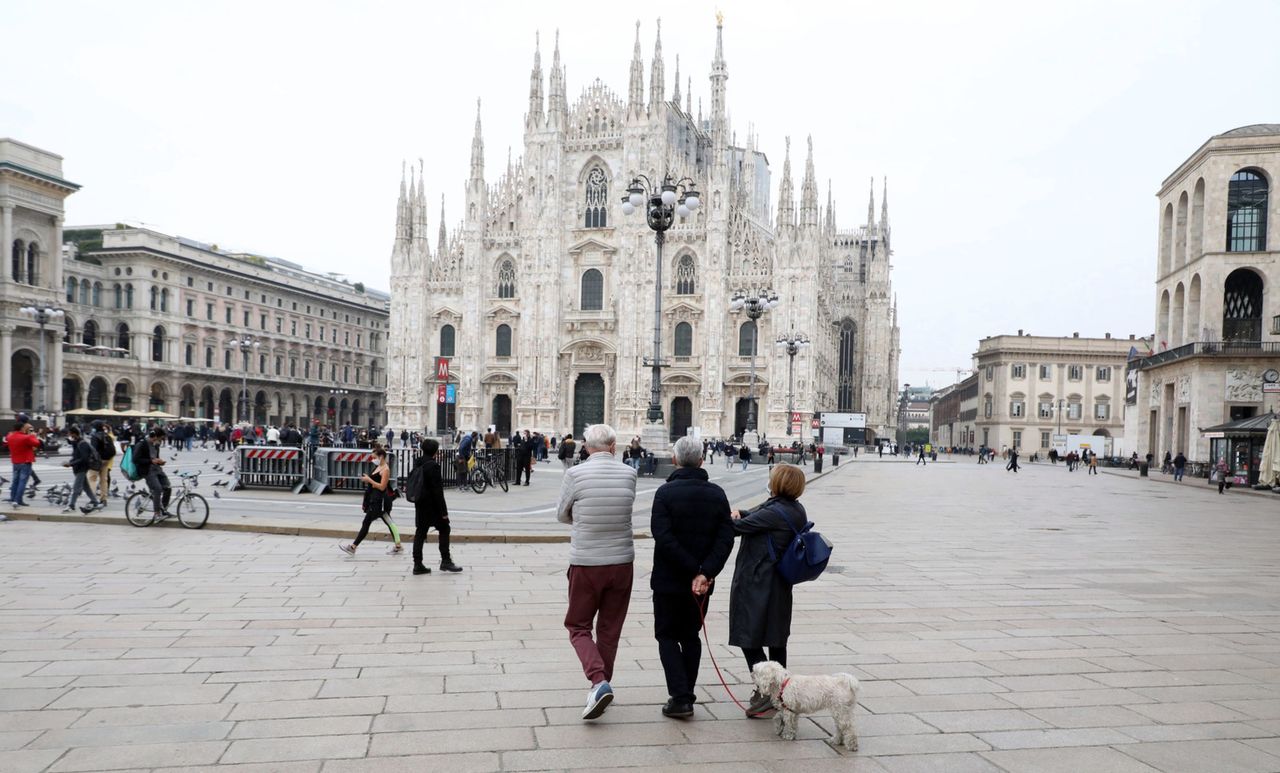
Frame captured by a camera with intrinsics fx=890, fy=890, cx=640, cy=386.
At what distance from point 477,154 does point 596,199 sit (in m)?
7.93

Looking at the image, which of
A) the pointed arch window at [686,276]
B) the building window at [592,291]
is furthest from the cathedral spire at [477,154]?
the pointed arch window at [686,276]

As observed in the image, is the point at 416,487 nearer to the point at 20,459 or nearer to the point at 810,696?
the point at 810,696

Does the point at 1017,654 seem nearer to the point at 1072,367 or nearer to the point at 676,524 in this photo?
the point at 676,524

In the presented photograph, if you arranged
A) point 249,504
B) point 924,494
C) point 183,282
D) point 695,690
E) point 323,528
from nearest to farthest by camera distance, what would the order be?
point 695,690
point 323,528
point 249,504
point 924,494
point 183,282

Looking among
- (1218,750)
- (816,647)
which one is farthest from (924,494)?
(1218,750)

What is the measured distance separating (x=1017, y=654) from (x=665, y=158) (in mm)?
48353

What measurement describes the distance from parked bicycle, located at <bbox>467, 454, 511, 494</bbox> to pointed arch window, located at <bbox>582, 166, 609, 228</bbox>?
35.7m

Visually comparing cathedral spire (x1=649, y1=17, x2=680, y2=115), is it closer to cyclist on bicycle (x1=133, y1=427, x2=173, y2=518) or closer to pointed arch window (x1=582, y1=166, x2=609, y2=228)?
pointed arch window (x1=582, y1=166, x2=609, y2=228)

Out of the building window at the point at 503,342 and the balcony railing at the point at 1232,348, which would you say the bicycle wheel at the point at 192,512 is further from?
the building window at the point at 503,342

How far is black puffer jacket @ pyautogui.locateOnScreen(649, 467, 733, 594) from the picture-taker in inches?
190

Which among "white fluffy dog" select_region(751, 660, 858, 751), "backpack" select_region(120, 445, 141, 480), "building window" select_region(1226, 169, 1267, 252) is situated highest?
"building window" select_region(1226, 169, 1267, 252)

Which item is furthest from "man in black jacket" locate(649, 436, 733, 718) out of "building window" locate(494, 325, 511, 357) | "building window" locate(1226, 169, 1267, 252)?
"building window" locate(494, 325, 511, 357)

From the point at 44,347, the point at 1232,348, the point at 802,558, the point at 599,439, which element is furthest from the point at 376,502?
the point at 1232,348

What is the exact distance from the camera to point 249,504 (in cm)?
1577
